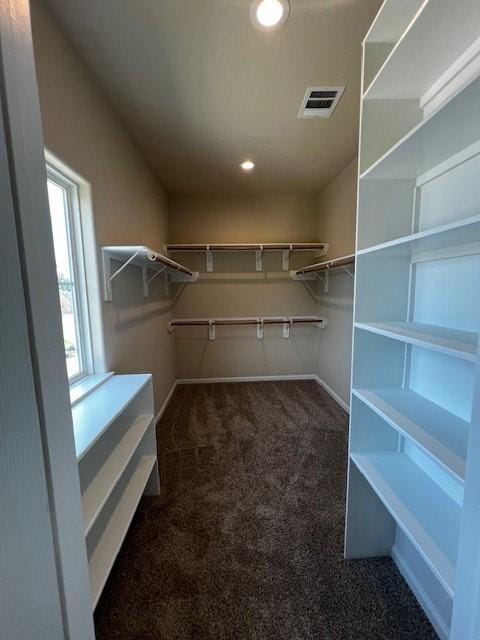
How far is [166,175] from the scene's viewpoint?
2934 mm

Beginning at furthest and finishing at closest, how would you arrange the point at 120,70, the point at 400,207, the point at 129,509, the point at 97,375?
the point at 97,375
the point at 120,70
the point at 129,509
the point at 400,207

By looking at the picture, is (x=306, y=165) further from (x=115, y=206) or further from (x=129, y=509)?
(x=129, y=509)

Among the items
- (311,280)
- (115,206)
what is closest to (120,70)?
(115,206)

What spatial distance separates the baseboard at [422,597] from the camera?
1.06 metres

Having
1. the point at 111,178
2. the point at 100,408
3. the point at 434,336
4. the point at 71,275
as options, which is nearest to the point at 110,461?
the point at 100,408

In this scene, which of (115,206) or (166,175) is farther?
(166,175)

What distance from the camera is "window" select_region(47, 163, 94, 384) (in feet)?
4.85

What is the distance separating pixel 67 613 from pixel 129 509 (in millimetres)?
854

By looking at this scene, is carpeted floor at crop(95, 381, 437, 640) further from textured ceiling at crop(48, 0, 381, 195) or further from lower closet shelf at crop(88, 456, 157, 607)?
textured ceiling at crop(48, 0, 381, 195)

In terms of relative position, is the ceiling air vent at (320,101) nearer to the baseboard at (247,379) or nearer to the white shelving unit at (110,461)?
the white shelving unit at (110,461)

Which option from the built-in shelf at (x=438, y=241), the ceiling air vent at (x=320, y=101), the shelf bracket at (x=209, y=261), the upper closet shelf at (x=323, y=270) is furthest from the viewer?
the shelf bracket at (x=209, y=261)

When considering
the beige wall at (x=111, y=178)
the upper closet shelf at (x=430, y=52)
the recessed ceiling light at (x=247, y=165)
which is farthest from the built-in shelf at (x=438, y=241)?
the recessed ceiling light at (x=247, y=165)

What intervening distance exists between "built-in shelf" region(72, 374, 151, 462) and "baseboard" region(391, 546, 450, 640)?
1482 millimetres

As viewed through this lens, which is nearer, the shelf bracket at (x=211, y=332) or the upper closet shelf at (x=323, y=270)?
the upper closet shelf at (x=323, y=270)
